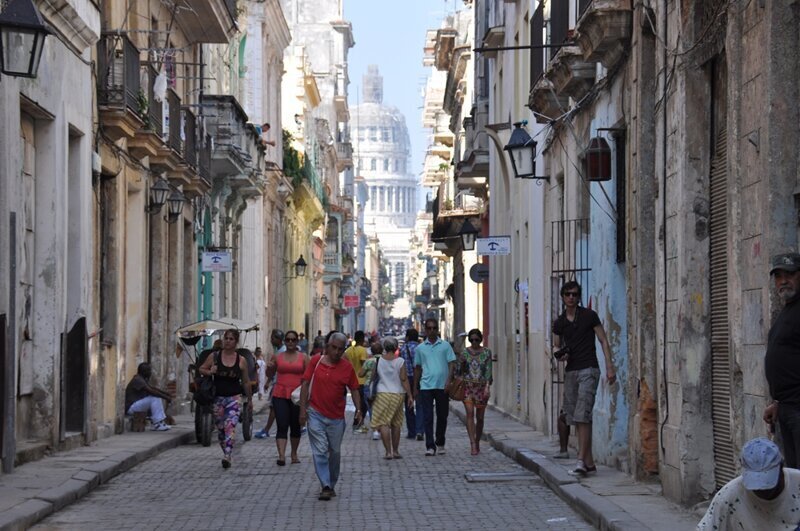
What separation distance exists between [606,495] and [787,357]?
4632 millimetres

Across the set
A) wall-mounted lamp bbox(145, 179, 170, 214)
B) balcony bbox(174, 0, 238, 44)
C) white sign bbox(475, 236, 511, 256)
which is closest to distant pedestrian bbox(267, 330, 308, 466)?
wall-mounted lamp bbox(145, 179, 170, 214)

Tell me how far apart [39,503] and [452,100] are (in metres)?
42.9

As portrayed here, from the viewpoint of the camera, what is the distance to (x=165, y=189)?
2584cm

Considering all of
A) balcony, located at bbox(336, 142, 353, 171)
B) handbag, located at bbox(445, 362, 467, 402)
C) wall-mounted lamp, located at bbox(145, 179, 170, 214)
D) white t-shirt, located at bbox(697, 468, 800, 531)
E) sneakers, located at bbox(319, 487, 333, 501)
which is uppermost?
balcony, located at bbox(336, 142, 353, 171)

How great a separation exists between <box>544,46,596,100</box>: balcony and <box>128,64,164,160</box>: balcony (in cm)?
649

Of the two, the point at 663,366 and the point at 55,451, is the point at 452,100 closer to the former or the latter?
the point at 55,451

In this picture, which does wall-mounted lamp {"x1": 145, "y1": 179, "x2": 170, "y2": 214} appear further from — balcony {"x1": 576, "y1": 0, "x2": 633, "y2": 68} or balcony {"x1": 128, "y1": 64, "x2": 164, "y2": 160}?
balcony {"x1": 576, "y1": 0, "x2": 633, "y2": 68}

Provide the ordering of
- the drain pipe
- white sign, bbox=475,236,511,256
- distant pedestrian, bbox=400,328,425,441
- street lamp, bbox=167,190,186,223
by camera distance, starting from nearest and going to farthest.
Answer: the drain pipe < distant pedestrian, bbox=400,328,425,441 < street lamp, bbox=167,190,186,223 < white sign, bbox=475,236,511,256

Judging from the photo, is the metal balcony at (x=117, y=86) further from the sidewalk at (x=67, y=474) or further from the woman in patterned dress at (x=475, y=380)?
the woman in patterned dress at (x=475, y=380)

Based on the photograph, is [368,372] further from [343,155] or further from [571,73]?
[343,155]

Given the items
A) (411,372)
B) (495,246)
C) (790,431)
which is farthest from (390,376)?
(790,431)

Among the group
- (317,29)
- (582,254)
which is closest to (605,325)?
(582,254)

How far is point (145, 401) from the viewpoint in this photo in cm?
2339

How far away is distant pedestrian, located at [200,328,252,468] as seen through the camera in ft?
59.0
